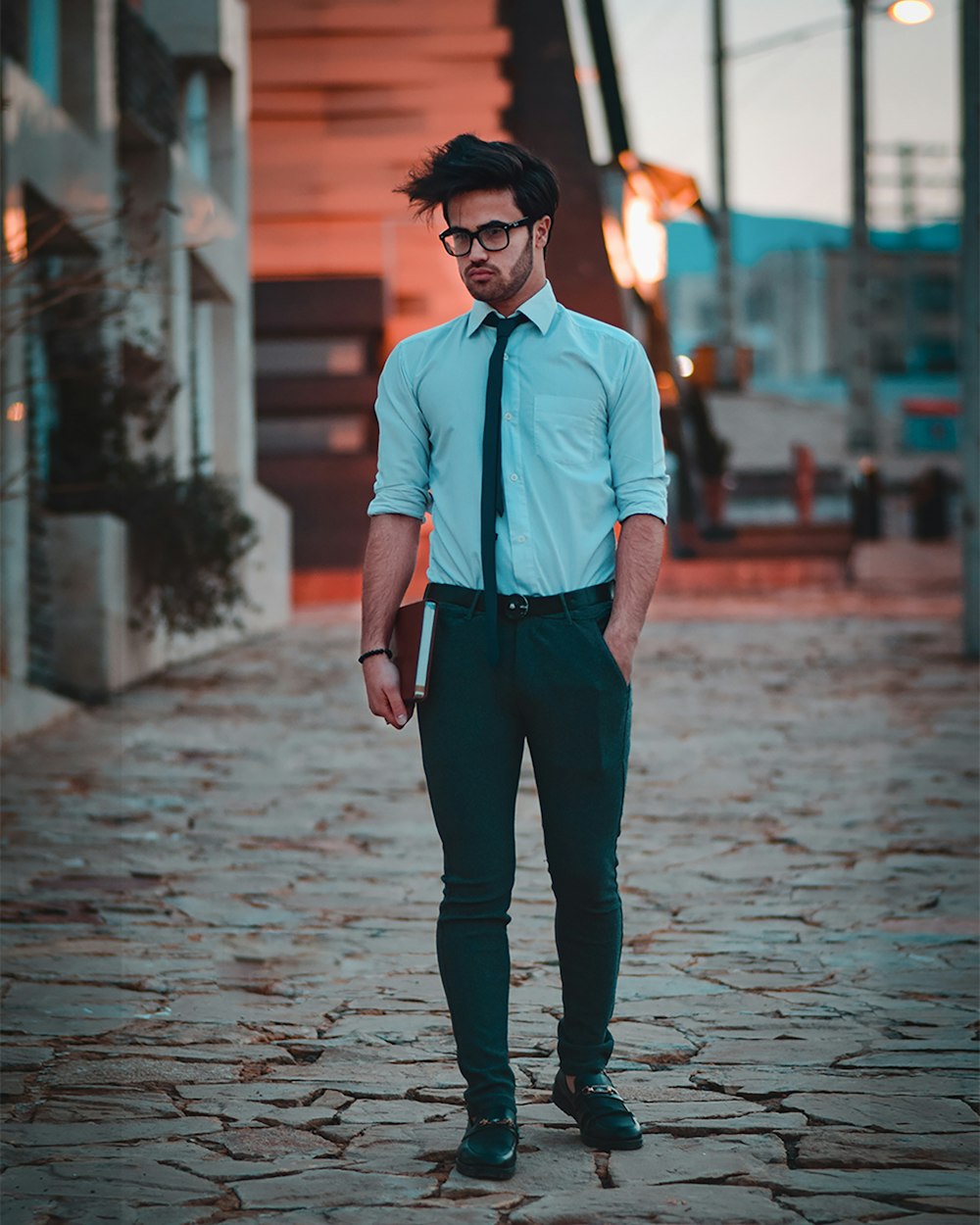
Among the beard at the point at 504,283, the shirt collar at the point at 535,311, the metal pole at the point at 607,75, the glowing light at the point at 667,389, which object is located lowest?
the shirt collar at the point at 535,311

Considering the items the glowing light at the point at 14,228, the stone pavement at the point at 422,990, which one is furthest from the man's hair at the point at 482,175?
the glowing light at the point at 14,228

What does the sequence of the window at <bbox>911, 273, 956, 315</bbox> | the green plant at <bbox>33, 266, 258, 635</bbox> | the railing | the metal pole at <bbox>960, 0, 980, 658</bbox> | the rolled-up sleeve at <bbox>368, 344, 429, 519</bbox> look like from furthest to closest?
→ 1. the window at <bbox>911, 273, 956, 315</bbox>
2. the metal pole at <bbox>960, 0, 980, 658</bbox>
3. the railing
4. the green plant at <bbox>33, 266, 258, 635</bbox>
5. the rolled-up sleeve at <bbox>368, 344, 429, 519</bbox>

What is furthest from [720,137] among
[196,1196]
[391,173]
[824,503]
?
[196,1196]

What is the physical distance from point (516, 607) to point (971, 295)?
10.3 metres

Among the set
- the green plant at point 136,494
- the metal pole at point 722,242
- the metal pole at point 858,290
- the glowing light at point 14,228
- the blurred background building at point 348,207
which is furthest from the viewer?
the metal pole at point 722,242

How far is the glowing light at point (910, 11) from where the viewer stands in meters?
13.8

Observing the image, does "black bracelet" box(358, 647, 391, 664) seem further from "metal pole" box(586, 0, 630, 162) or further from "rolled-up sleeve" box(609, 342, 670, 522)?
"metal pole" box(586, 0, 630, 162)

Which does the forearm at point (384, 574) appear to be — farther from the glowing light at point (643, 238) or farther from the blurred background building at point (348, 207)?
the glowing light at point (643, 238)

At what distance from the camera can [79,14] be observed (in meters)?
11.8

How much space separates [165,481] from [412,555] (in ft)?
29.3

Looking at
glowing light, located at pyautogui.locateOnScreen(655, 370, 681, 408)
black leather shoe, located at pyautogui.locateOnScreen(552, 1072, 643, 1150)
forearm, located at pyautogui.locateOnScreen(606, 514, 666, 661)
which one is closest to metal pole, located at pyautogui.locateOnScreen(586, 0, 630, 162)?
glowing light, located at pyautogui.locateOnScreen(655, 370, 681, 408)

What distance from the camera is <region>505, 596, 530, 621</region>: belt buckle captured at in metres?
3.52

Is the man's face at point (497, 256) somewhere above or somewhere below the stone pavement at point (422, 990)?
above

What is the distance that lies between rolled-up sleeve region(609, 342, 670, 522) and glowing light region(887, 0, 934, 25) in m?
11.2
